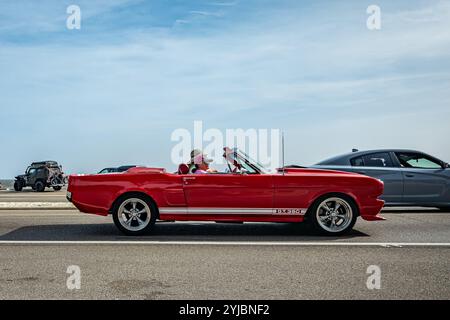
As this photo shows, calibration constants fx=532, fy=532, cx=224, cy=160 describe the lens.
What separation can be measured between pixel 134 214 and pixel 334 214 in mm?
3257

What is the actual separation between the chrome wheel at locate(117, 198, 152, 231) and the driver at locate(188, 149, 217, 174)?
3.43 feet

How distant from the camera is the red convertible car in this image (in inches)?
335

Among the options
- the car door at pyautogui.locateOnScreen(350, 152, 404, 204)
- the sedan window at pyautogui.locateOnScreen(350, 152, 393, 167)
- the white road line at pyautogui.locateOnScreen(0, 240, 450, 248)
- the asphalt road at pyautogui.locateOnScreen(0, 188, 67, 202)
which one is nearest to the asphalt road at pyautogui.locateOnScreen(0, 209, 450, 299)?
the white road line at pyautogui.locateOnScreen(0, 240, 450, 248)

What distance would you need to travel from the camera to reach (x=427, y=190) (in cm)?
1239

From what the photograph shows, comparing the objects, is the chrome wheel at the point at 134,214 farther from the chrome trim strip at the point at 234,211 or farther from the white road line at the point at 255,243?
the white road line at the point at 255,243

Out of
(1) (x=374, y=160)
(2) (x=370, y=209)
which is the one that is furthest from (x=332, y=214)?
(1) (x=374, y=160)

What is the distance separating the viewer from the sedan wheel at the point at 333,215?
8602 millimetres

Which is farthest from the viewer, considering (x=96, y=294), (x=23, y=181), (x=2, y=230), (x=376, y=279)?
(x=23, y=181)

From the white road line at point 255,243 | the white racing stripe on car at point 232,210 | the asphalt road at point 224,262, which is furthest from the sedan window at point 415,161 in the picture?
the white racing stripe on car at point 232,210

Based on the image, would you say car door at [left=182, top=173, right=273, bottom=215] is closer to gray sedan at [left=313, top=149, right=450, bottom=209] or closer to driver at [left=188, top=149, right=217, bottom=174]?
driver at [left=188, top=149, right=217, bottom=174]

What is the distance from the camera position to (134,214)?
8.67 metres
